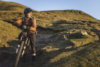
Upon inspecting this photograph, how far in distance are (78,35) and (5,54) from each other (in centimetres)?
638

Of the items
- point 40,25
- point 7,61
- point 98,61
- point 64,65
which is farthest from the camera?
point 40,25

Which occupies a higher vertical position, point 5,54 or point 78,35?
point 78,35

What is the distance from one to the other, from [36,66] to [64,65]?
4.73 ft

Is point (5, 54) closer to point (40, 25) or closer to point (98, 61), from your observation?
point (98, 61)

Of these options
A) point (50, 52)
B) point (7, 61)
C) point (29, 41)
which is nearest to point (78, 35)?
point (50, 52)

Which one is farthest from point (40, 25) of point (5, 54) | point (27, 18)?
point (27, 18)

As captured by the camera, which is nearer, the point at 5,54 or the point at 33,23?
the point at 33,23

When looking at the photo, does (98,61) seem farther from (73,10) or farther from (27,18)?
(73,10)

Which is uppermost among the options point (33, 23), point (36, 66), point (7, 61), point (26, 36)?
point (33, 23)

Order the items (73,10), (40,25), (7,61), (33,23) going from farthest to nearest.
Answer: (73,10) < (40,25) < (7,61) < (33,23)

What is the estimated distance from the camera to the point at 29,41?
4469 millimetres

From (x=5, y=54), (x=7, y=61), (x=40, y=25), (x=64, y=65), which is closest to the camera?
(x=64, y=65)

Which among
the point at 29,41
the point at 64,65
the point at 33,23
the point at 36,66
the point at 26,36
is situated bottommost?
the point at 36,66

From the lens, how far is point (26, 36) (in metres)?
A: 4.05
